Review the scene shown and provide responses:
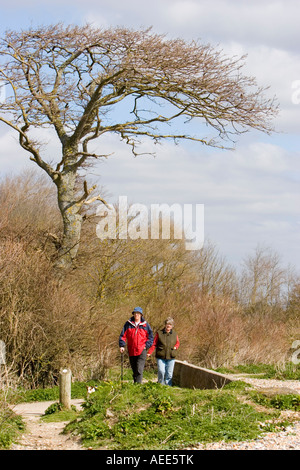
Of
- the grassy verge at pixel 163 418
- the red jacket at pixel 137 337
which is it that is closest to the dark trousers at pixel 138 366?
the red jacket at pixel 137 337

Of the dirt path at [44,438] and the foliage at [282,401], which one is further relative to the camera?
Answer: the foliage at [282,401]

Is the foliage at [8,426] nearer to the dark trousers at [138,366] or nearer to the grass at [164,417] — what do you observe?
the grass at [164,417]

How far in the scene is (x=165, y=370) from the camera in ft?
47.3

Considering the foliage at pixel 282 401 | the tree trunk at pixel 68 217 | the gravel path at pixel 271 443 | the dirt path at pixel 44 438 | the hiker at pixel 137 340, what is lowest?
the dirt path at pixel 44 438

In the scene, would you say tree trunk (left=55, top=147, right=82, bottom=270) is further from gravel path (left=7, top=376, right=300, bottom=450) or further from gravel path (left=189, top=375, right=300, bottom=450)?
gravel path (left=189, top=375, right=300, bottom=450)

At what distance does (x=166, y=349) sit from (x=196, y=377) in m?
1.70

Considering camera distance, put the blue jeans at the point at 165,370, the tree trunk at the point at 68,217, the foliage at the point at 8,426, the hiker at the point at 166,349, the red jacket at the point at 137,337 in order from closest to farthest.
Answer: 1. the foliage at the point at 8,426
2. the red jacket at the point at 137,337
3. the hiker at the point at 166,349
4. the blue jeans at the point at 165,370
5. the tree trunk at the point at 68,217

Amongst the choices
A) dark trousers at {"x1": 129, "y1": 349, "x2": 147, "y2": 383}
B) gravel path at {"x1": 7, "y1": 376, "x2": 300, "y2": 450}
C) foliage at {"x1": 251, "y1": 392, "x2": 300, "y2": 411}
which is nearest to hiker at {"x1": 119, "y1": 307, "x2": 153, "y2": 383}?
dark trousers at {"x1": 129, "y1": 349, "x2": 147, "y2": 383}

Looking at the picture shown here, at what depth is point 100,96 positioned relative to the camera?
71.4 feet

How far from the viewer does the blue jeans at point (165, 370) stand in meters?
14.2

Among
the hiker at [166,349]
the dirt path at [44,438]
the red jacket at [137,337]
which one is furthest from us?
the hiker at [166,349]
